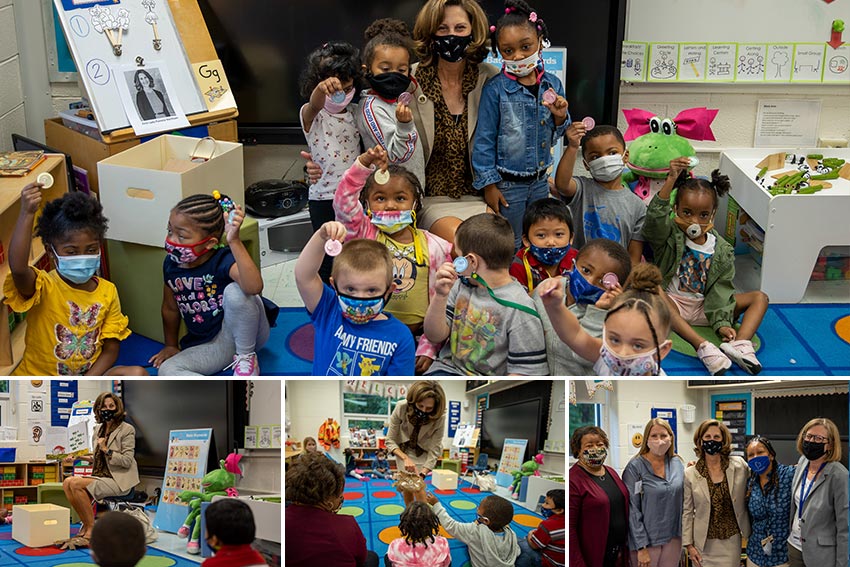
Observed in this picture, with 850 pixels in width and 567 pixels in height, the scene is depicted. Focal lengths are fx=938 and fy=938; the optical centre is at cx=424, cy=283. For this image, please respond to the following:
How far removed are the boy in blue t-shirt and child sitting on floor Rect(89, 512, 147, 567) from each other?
885mm

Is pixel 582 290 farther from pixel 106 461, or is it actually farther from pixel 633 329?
pixel 106 461

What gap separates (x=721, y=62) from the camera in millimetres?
5145

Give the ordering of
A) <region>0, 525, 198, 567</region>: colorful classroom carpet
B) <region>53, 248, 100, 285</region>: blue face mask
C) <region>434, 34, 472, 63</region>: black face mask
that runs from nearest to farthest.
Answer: <region>0, 525, 198, 567</region>: colorful classroom carpet, <region>53, 248, 100, 285</region>: blue face mask, <region>434, 34, 472, 63</region>: black face mask

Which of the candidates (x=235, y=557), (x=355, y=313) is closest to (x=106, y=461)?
(x=235, y=557)

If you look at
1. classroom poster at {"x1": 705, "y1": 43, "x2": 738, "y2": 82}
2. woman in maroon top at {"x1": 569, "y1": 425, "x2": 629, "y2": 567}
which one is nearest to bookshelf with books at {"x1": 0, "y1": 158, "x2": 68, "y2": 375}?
woman in maroon top at {"x1": 569, "y1": 425, "x2": 629, "y2": 567}

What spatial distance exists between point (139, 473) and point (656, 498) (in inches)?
41.2

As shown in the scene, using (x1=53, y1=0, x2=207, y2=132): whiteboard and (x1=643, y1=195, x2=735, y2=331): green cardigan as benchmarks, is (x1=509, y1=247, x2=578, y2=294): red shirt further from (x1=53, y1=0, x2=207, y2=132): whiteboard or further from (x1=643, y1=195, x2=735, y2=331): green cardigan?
(x1=53, y1=0, x2=207, y2=132): whiteboard

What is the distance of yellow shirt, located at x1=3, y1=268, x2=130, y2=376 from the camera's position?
3125mm

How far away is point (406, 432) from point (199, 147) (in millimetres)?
2597

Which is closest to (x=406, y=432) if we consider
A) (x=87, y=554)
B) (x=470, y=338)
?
(x=87, y=554)

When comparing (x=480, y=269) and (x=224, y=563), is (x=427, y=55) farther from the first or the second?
(x=224, y=563)

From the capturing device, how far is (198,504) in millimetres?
1842

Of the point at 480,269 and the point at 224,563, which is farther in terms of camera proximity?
the point at 480,269

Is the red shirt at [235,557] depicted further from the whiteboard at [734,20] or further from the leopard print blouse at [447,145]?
the whiteboard at [734,20]
